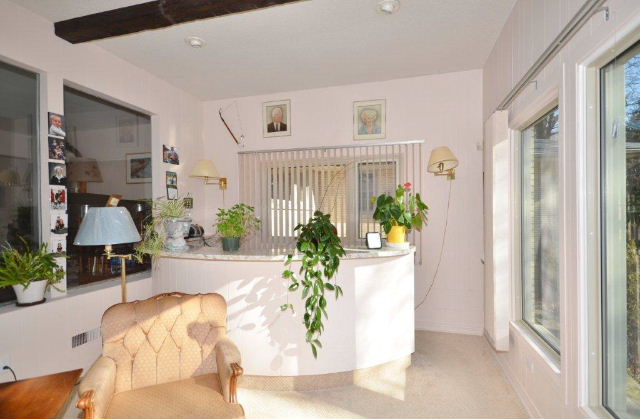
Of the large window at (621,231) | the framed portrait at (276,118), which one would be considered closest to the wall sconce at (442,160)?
the large window at (621,231)

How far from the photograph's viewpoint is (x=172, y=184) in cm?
407

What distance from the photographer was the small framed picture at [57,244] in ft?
8.85

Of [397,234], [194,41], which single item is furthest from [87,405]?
[194,41]

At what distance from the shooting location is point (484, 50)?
3320mm

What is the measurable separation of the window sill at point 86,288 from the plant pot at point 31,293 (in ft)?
0.14

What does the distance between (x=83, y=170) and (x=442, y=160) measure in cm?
337

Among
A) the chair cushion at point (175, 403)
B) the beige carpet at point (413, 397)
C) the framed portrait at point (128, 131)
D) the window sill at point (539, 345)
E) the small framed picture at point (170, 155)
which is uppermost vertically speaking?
the framed portrait at point (128, 131)

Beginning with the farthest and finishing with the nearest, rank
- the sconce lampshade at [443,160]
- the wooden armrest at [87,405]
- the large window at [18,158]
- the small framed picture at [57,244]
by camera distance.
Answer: the sconce lampshade at [443,160] → the small framed picture at [57,244] → the large window at [18,158] → the wooden armrest at [87,405]

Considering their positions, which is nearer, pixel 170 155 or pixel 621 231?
pixel 621 231

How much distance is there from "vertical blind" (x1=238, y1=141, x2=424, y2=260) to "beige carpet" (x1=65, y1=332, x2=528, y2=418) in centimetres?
149

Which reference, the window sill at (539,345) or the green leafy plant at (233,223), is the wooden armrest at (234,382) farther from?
the window sill at (539,345)

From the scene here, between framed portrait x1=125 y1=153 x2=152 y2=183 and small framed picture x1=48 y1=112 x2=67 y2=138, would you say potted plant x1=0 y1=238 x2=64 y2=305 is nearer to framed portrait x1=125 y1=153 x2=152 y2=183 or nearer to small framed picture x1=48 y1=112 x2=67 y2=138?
small framed picture x1=48 y1=112 x2=67 y2=138

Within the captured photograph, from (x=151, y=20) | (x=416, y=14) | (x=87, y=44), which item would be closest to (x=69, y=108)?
(x=87, y=44)

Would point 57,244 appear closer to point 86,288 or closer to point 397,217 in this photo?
point 86,288
